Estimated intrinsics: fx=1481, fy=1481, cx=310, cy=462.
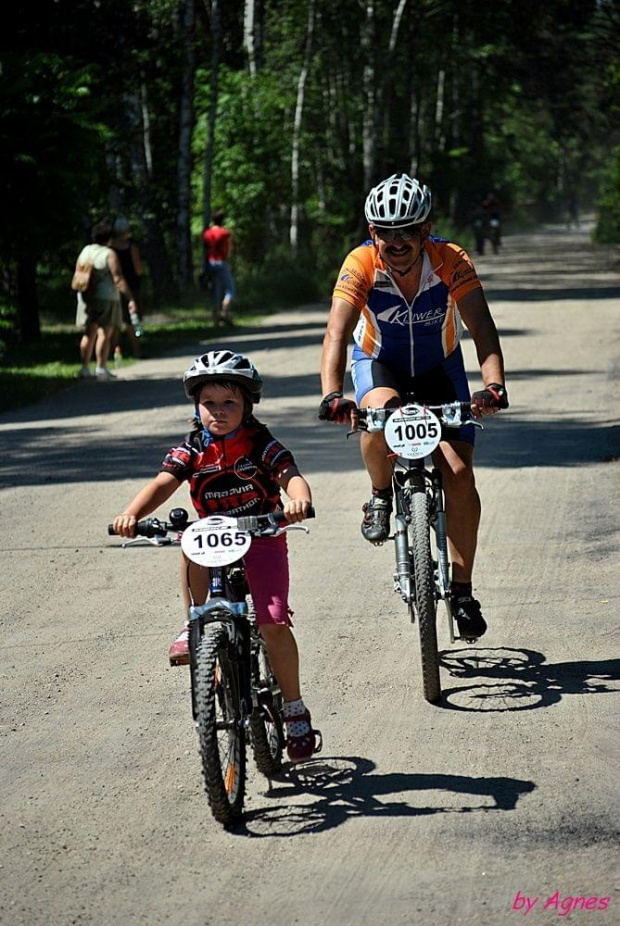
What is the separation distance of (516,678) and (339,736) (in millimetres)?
1010

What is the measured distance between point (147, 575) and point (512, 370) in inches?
378

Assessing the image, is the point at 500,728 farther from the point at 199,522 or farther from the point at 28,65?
the point at 28,65

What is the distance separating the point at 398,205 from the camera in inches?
240

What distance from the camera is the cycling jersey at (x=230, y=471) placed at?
5.11m

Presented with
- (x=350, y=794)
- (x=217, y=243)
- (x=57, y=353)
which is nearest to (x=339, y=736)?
(x=350, y=794)

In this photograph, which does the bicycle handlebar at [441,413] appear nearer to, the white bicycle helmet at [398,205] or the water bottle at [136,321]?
the white bicycle helmet at [398,205]

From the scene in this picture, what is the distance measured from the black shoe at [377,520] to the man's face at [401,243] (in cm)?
106

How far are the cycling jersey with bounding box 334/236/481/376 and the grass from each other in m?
10.1

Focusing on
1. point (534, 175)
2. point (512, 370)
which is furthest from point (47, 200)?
point (534, 175)

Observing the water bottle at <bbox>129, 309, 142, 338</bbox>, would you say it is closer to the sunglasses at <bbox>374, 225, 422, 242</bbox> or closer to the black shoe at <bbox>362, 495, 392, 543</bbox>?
the black shoe at <bbox>362, 495, 392, 543</bbox>

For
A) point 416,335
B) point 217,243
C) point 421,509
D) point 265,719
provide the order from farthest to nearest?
point 217,243 → point 416,335 → point 421,509 → point 265,719

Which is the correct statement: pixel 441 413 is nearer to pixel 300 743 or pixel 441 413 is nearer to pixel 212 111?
pixel 300 743

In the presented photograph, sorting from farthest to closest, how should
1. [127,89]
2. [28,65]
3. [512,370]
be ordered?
[127,89]
[28,65]
[512,370]

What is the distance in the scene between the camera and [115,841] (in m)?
4.66
